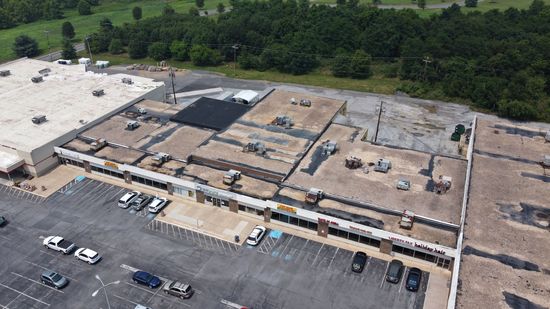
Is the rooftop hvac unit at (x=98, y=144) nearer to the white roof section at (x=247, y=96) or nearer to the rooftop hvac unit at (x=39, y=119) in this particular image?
the rooftop hvac unit at (x=39, y=119)

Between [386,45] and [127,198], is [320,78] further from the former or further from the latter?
[127,198]

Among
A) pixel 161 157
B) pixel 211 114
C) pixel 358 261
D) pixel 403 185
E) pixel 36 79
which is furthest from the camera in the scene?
pixel 36 79

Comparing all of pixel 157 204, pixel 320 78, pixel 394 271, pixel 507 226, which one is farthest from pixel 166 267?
pixel 320 78

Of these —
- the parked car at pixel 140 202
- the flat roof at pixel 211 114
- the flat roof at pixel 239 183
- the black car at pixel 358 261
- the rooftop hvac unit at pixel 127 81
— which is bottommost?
the black car at pixel 358 261

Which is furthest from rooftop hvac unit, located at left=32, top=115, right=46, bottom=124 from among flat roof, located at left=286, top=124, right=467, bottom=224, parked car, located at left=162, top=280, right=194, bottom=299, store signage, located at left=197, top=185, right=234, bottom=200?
flat roof, located at left=286, top=124, right=467, bottom=224

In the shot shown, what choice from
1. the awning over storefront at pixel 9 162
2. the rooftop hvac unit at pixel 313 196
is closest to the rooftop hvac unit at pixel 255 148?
the rooftop hvac unit at pixel 313 196

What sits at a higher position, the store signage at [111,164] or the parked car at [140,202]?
the store signage at [111,164]
